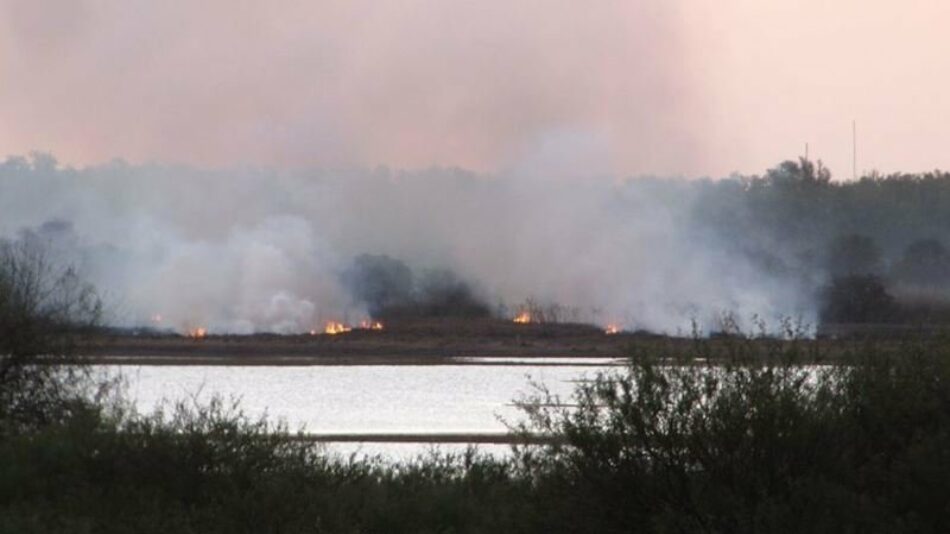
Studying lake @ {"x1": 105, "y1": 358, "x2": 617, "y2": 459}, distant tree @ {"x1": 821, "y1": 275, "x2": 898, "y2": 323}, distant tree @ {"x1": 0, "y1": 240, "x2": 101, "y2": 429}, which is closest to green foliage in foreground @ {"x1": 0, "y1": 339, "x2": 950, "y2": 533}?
distant tree @ {"x1": 0, "y1": 240, "x2": 101, "y2": 429}

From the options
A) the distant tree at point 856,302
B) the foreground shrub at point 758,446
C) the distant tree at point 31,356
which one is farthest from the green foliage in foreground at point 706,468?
the distant tree at point 856,302

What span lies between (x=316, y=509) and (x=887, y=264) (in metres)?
76.3

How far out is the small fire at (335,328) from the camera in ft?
288

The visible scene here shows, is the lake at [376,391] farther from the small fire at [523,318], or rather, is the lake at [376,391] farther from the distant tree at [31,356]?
the small fire at [523,318]

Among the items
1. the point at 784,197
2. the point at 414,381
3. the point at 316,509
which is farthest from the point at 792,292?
the point at 316,509

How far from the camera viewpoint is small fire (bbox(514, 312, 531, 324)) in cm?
9225

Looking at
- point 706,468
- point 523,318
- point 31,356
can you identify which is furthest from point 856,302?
point 706,468

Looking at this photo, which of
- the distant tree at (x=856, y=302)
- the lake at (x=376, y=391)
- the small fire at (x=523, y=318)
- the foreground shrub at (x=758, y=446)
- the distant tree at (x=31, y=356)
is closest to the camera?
the foreground shrub at (x=758, y=446)

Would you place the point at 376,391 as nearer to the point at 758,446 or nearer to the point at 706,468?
the point at 706,468

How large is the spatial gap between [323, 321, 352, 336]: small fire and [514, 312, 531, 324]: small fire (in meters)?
8.46

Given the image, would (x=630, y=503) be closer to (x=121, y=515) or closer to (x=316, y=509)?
(x=316, y=509)

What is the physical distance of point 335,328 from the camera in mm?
89000

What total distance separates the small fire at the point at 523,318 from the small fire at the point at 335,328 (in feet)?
27.8

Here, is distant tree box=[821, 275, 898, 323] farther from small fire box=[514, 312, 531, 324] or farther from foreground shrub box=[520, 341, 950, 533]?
foreground shrub box=[520, 341, 950, 533]
